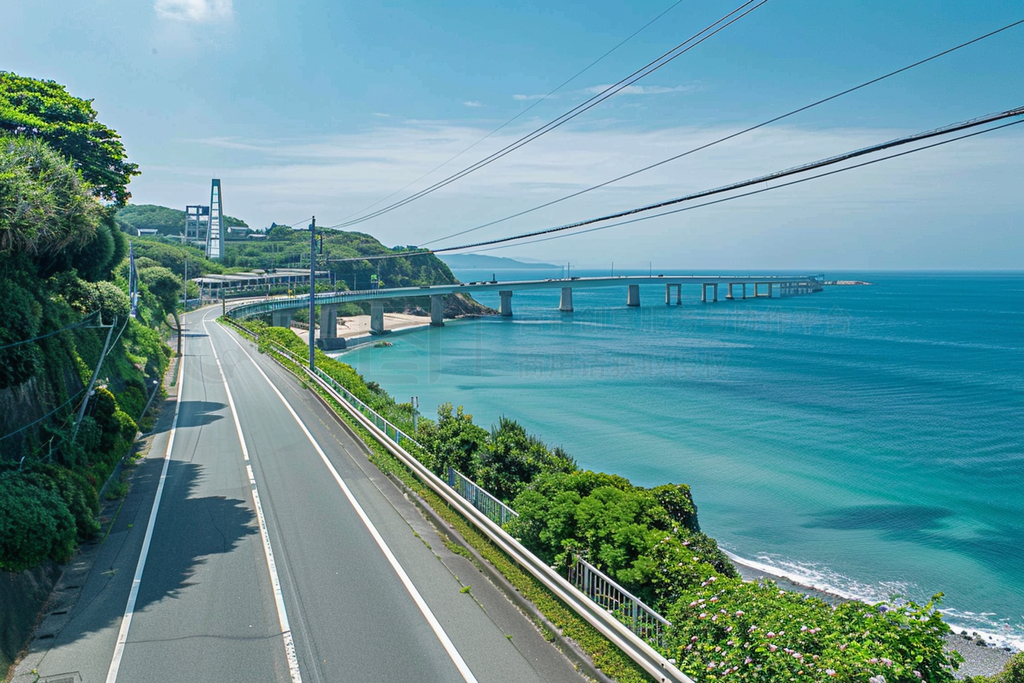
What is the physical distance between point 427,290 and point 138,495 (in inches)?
3739

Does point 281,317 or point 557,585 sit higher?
point 281,317

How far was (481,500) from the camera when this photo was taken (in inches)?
589

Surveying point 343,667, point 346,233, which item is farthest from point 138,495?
point 346,233

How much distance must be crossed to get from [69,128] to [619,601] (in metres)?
28.4

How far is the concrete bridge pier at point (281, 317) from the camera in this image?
285 ft

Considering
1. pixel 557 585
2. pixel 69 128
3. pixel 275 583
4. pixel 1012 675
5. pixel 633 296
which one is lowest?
pixel 275 583

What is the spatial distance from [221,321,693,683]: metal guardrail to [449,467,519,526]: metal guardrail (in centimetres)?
18

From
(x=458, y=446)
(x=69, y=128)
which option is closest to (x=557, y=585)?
(x=458, y=446)

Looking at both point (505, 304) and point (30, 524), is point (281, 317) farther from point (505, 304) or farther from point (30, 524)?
point (30, 524)

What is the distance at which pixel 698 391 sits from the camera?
2312 inches

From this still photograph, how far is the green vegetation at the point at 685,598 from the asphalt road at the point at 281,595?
3.83ft

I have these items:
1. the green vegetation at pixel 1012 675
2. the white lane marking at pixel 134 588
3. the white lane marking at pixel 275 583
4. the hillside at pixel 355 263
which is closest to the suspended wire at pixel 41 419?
the white lane marking at pixel 134 588

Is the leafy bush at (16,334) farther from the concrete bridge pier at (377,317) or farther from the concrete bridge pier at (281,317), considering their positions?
the concrete bridge pier at (377,317)

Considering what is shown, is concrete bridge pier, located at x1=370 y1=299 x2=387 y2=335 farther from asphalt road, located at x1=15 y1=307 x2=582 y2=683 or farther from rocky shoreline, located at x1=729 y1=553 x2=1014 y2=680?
rocky shoreline, located at x1=729 y1=553 x2=1014 y2=680
